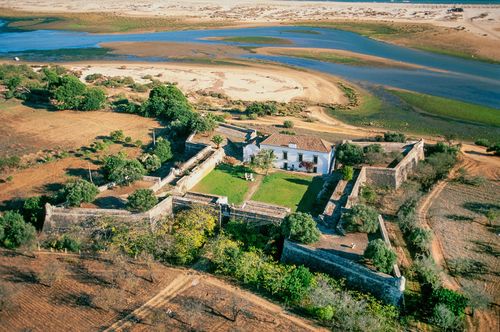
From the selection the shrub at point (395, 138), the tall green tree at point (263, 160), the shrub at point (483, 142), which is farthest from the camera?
the shrub at point (483, 142)

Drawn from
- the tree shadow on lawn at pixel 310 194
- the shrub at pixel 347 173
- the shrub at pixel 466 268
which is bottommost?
the shrub at pixel 466 268

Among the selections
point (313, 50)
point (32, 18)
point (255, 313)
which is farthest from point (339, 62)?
point (32, 18)

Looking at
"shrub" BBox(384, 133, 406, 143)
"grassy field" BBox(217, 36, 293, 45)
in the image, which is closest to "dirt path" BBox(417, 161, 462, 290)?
"shrub" BBox(384, 133, 406, 143)

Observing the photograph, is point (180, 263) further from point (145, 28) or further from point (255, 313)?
point (145, 28)

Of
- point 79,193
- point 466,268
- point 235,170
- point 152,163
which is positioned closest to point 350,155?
point 235,170

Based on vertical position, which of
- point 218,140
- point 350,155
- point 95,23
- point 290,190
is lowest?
point 290,190

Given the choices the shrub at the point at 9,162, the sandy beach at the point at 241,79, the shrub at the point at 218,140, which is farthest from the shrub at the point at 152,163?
the sandy beach at the point at 241,79

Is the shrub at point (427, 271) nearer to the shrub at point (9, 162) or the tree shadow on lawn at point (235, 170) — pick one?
the tree shadow on lawn at point (235, 170)

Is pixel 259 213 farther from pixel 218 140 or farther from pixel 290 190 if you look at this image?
pixel 218 140
